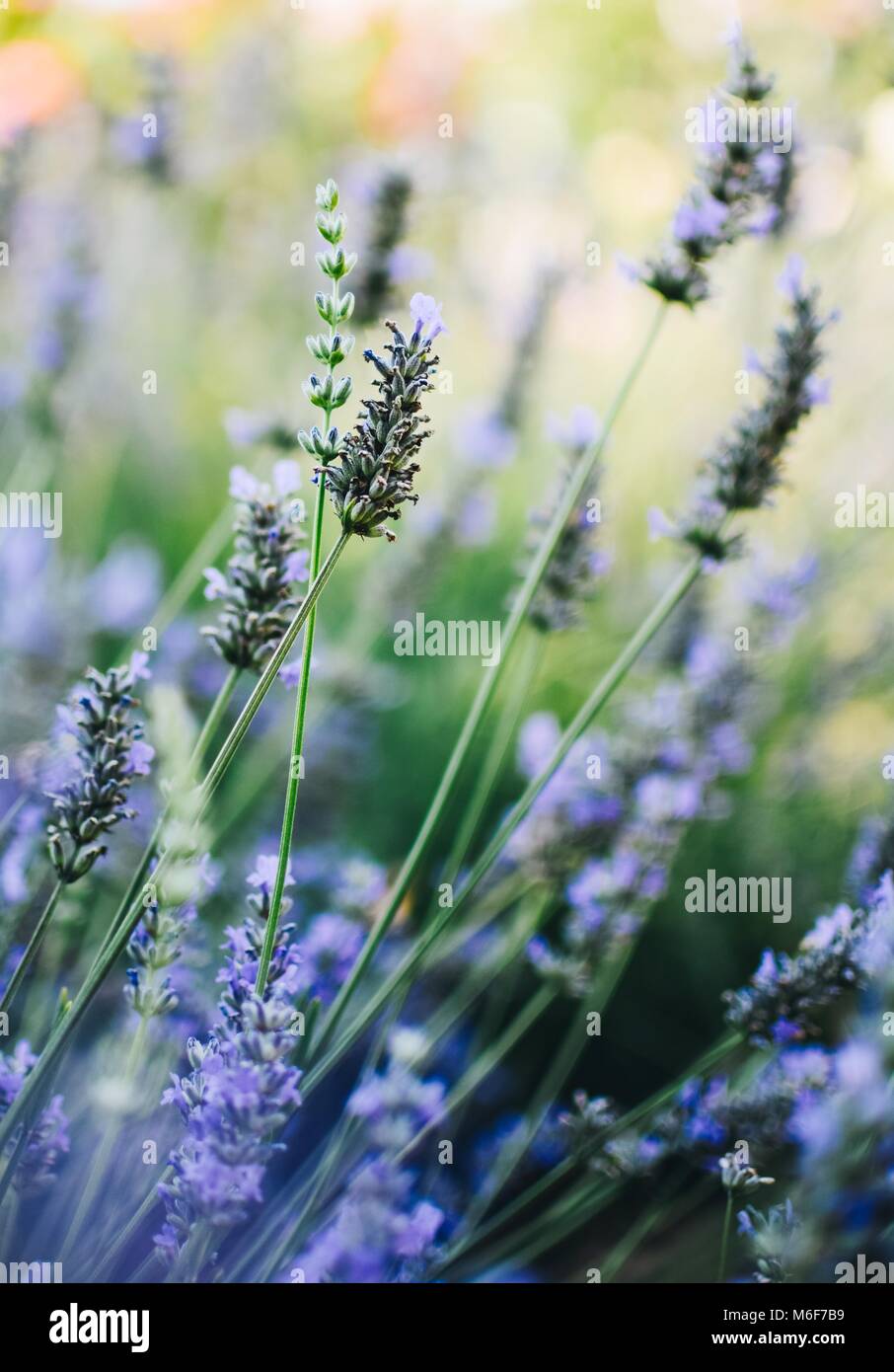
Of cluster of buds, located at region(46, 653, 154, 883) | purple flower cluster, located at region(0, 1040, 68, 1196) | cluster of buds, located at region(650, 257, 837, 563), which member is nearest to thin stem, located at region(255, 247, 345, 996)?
cluster of buds, located at region(46, 653, 154, 883)

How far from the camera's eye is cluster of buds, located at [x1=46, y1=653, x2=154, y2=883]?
0.79m

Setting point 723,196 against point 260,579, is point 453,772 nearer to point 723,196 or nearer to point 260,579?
point 260,579

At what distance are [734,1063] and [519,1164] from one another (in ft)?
1.39

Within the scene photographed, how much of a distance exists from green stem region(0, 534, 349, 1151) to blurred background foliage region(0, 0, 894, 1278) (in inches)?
26.1

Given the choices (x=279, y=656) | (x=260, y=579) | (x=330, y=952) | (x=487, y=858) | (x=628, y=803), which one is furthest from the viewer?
(x=628, y=803)

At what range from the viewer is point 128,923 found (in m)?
0.77

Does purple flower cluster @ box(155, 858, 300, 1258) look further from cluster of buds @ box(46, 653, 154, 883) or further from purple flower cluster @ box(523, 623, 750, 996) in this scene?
purple flower cluster @ box(523, 623, 750, 996)

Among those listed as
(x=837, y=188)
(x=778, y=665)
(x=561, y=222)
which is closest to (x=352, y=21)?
(x=561, y=222)

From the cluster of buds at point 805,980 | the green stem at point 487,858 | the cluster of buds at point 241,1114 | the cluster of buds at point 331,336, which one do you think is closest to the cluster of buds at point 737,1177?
the cluster of buds at point 805,980

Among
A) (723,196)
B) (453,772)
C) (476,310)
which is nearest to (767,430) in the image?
(723,196)

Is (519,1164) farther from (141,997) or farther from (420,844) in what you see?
(141,997)

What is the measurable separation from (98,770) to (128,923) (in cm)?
12

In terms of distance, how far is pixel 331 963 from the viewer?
44.1 inches

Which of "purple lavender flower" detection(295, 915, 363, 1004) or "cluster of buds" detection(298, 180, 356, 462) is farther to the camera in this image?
"purple lavender flower" detection(295, 915, 363, 1004)
